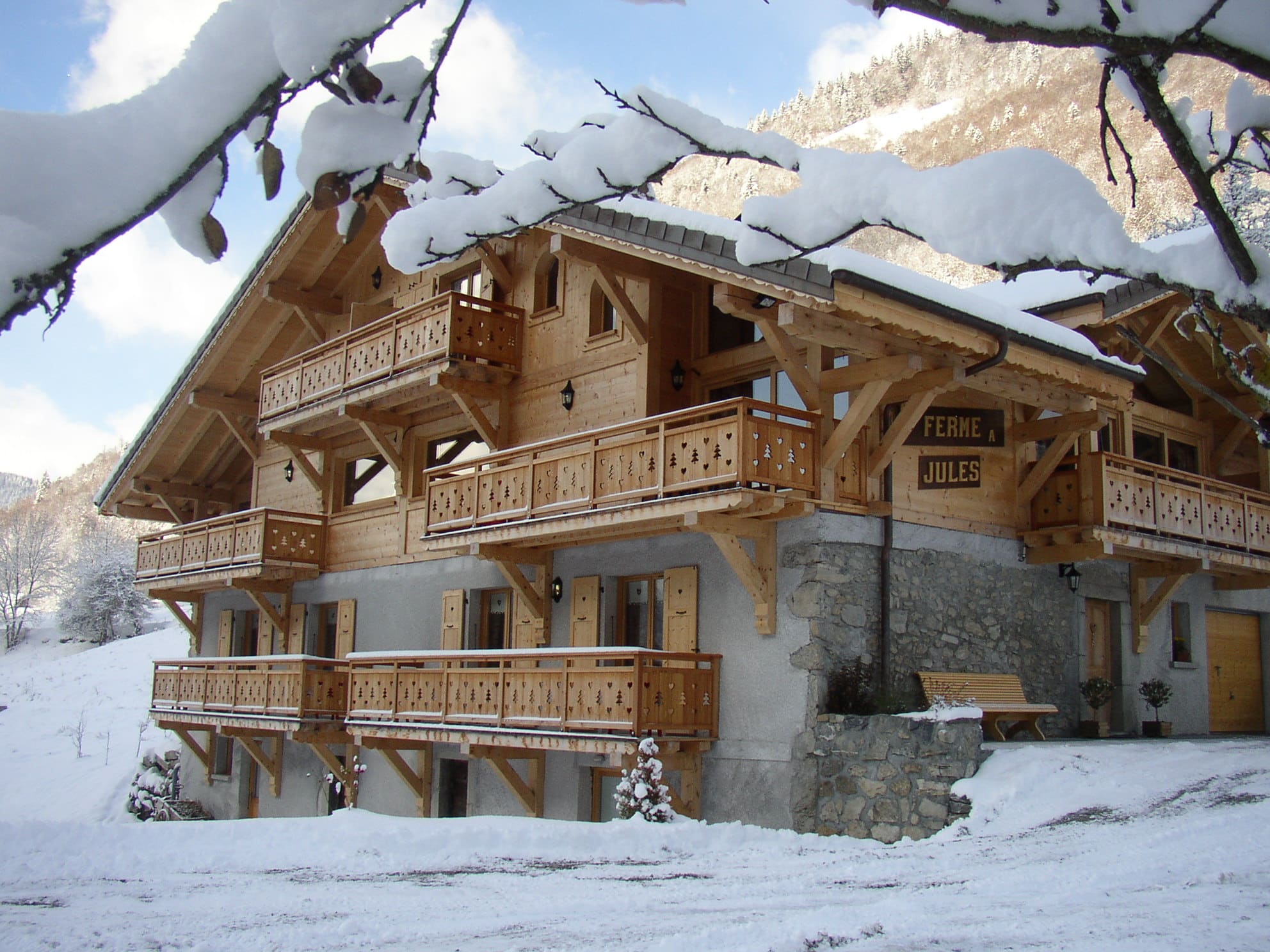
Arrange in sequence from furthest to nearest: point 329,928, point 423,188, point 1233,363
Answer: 1. point 329,928
2. point 423,188
3. point 1233,363

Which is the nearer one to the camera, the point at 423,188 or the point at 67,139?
the point at 67,139

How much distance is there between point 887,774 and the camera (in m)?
12.5

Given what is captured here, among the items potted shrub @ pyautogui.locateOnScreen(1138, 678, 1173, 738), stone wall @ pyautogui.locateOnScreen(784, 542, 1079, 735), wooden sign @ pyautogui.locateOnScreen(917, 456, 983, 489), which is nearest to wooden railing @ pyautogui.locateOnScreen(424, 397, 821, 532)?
stone wall @ pyautogui.locateOnScreen(784, 542, 1079, 735)

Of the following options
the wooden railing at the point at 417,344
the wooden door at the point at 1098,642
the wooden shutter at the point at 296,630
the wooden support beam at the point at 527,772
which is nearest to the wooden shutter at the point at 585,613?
the wooden support beam at the point at 527,772

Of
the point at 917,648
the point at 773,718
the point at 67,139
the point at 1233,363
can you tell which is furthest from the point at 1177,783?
the point at 67,139

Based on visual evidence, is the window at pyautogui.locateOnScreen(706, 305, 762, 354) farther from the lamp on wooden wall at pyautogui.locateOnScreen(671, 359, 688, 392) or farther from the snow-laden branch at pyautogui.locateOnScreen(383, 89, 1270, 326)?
the snow-laden branch at pyautogui.locateOnScreen(383, 89, 1270, 326)

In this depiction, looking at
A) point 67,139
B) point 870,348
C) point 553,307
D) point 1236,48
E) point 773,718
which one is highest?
point 553,307

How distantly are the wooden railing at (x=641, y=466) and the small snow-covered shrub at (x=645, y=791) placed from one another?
2927 mm

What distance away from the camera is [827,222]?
3.92 m

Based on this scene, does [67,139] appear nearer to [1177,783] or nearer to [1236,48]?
[1236,48]

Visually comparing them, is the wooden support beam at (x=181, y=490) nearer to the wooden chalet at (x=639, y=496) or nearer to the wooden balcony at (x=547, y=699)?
the wooden chalet at (x=639, y=496)

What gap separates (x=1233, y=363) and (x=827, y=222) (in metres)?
1.98

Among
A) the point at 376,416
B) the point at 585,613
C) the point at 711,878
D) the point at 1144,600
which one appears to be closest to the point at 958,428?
the point at 1144,600

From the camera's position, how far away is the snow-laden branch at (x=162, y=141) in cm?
245
